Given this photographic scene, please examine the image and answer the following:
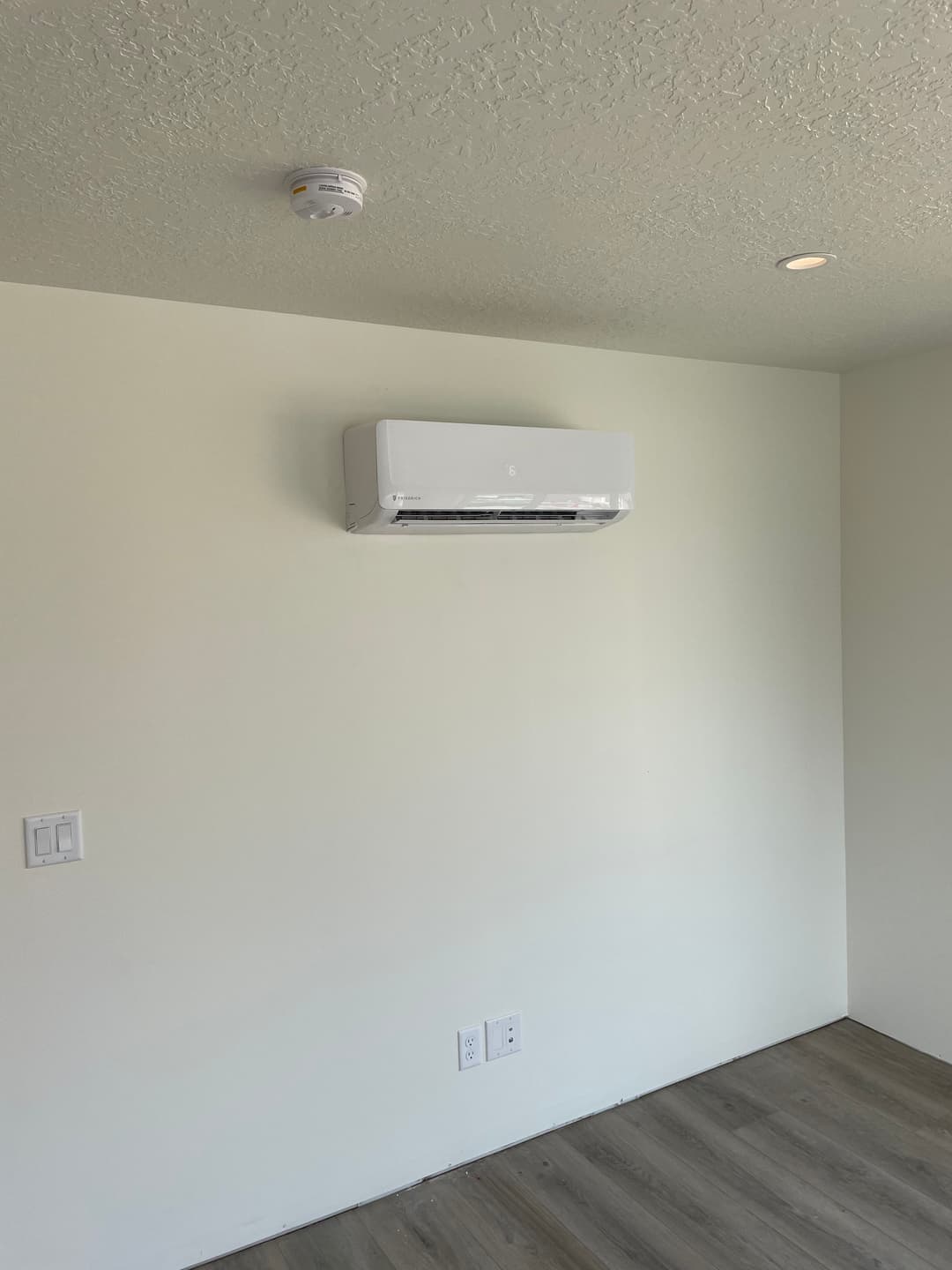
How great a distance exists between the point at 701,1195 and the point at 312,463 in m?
2.17

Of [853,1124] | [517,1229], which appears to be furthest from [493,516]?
[853,1124]

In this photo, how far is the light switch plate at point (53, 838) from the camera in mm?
2020

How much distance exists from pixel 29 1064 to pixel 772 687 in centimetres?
244

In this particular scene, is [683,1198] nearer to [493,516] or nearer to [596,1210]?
[596,1210]

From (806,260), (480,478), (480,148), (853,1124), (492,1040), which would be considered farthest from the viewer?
(853,1124)

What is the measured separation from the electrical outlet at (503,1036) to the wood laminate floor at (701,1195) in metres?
0.28

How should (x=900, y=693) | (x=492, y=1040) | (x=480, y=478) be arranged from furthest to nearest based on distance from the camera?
(x=900, y=693) → (x=492, y=1040) → (x=480, y=478)

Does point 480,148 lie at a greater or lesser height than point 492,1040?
greater

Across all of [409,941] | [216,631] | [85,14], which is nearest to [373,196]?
[85,14]

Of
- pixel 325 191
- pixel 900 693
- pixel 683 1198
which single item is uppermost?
pixel 325 191

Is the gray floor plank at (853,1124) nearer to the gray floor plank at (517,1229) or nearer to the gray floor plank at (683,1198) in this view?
the gray floor plank at (683,1198)

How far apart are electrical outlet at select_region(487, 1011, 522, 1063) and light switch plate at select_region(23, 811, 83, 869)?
126 cm

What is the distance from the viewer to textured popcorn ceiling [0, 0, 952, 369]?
1126 mm

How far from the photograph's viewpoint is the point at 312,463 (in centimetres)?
233
